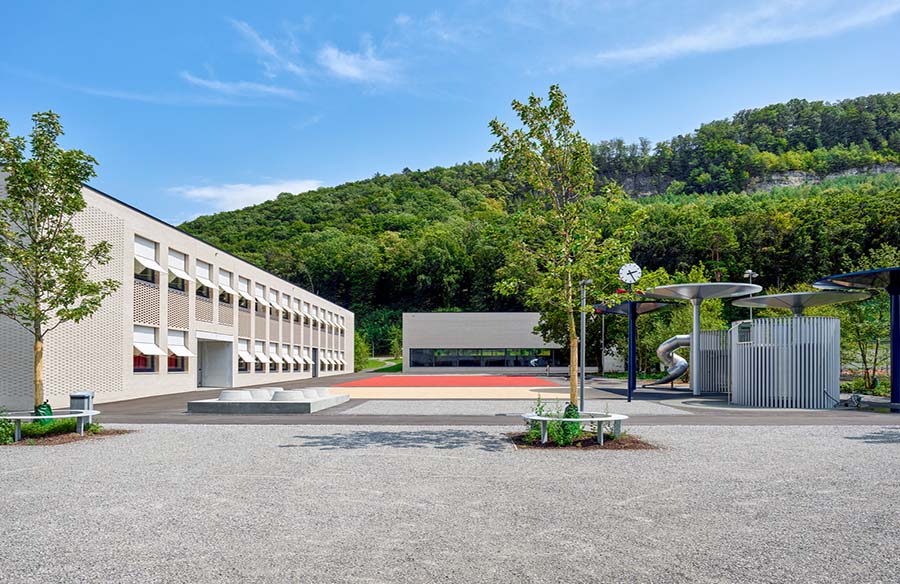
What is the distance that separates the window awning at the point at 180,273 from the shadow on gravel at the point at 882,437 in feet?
83.8

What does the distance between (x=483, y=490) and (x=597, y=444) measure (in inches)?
174

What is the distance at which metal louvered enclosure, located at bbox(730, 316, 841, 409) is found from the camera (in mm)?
21844

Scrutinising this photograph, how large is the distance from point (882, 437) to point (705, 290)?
14171 mm

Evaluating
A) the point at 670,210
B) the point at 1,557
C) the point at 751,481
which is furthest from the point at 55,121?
the point at 670,210

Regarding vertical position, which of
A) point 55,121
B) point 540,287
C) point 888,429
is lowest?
point 888,429

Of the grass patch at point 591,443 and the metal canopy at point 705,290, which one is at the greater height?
the metal canopy at point 705,290

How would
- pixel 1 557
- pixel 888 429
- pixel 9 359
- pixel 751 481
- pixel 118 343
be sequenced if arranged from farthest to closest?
pixel 118 343 → pixel 9 359 → pixel 888 429 → pixel 751 481 → pixel 1 557

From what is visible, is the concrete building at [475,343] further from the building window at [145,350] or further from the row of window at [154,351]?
the building window at [145,350]

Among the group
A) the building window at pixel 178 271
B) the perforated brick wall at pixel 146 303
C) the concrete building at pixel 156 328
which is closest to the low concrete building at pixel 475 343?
the concrete building at pixel 156 328

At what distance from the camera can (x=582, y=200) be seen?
13422mm

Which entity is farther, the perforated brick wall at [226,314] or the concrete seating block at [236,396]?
the perforated brick wall at [226,314]

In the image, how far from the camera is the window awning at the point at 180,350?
97.9ft

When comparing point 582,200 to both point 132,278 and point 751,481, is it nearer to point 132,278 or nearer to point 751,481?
point 751,481

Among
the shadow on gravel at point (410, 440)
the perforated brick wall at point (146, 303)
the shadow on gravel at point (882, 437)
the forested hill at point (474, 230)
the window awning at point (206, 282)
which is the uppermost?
the forested hill at point (474, 230)
